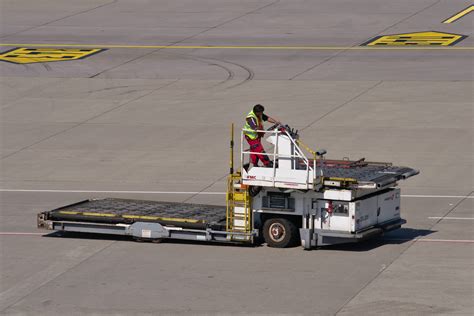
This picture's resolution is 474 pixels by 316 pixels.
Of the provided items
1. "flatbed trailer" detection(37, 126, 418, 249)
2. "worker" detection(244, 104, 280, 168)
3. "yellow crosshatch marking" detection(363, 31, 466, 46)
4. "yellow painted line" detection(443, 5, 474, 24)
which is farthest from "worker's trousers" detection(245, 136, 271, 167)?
"yellow painted line" detection(443, 5, 474, 24)

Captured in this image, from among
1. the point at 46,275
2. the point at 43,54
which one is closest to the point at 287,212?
the point at 46,275

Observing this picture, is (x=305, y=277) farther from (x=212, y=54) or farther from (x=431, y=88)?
(x=212, y=54)

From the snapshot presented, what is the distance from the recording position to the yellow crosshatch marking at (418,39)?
180 ft

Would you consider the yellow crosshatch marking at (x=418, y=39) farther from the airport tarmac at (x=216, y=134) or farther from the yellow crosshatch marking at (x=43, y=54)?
the yellow crosshatch marking at (x=43, y=54)

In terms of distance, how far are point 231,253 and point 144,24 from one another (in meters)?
35.6

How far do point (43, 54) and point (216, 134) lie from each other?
661 inches

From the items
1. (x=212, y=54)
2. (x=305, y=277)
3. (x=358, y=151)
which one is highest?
(x=212, y=54)

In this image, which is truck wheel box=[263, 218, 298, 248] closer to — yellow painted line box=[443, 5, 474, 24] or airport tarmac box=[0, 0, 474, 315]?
airport tarmac box=[0, 0, 474, 315]

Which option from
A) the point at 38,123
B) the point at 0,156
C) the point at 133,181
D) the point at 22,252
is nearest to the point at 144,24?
the point at 38,123

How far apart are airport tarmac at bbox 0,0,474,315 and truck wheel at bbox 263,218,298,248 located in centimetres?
26

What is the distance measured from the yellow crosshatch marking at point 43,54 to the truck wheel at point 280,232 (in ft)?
94.7

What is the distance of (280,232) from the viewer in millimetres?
27844

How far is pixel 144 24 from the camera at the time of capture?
61.8 metres

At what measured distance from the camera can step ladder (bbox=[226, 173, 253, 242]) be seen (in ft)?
90.7
